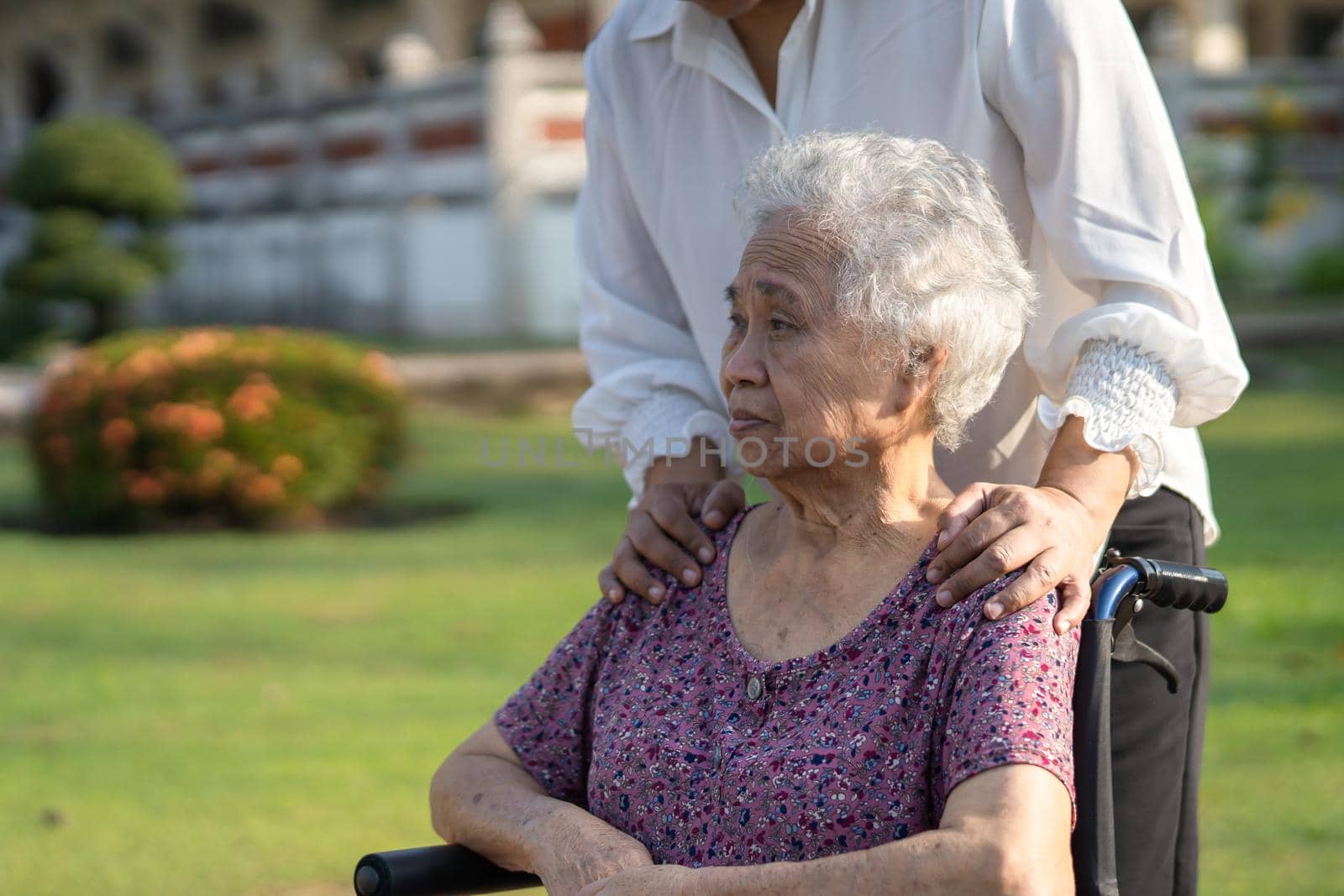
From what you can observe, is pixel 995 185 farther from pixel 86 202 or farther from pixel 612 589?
pixel 86 202

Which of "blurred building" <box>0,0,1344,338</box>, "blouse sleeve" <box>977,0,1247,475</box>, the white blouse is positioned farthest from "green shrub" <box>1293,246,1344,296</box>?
"blouse sleeve" <box>977,0,1247,475</box>

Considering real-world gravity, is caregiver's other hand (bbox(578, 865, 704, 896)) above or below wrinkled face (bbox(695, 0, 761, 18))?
below

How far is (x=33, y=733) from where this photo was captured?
5.17 m

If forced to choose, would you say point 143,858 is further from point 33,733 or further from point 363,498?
point 363,498

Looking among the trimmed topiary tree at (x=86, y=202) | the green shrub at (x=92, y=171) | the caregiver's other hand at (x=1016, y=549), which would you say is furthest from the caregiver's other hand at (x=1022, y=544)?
the green shrub at (x=92, y=171)

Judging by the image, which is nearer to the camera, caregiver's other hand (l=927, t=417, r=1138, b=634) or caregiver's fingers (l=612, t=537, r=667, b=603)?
caregiver's other hand (l=927, t=417, r=1138, b=634)

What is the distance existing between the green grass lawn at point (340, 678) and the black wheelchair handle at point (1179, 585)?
188 centimetres

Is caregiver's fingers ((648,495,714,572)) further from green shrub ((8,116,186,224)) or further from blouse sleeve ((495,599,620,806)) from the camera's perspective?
green shrub ((8,116,186,224))

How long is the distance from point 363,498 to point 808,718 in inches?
296

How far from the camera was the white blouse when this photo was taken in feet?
6.84

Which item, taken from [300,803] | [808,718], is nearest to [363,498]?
[300,803]

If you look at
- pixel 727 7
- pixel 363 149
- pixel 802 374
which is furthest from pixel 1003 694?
pixel 363 149

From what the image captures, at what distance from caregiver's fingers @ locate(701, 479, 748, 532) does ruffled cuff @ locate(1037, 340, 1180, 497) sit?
51cm

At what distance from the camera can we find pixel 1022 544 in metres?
1.90
